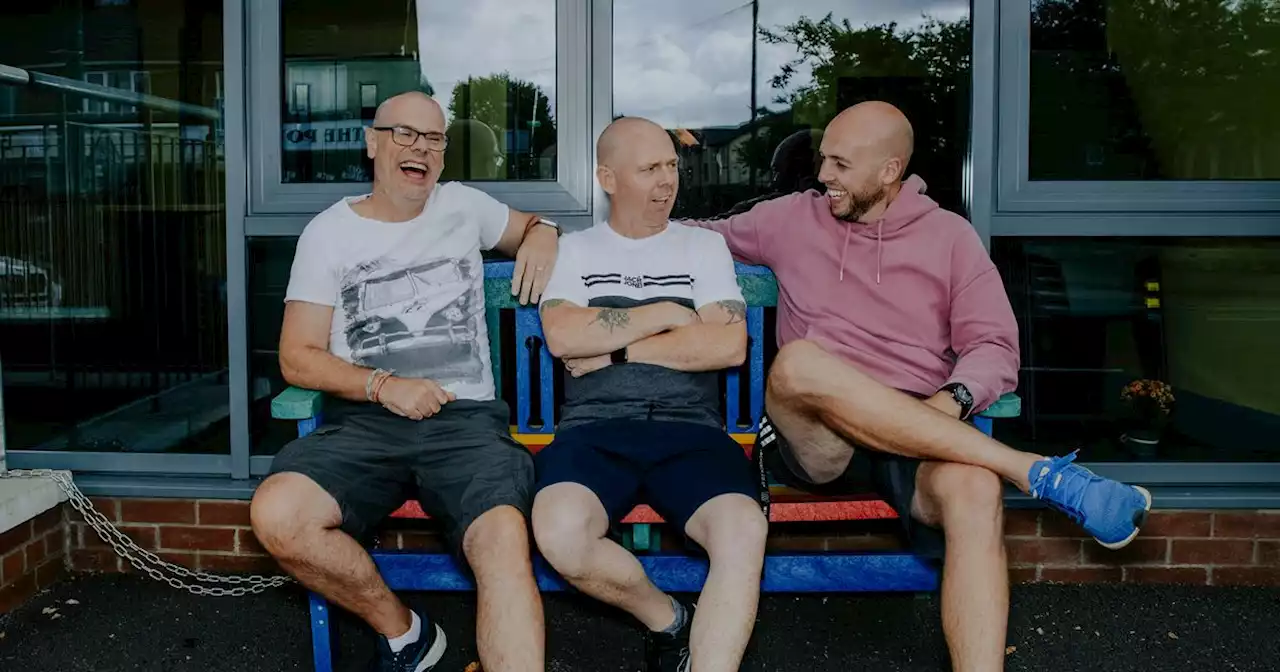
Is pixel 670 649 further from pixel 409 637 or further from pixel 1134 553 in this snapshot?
pixel 1134 553

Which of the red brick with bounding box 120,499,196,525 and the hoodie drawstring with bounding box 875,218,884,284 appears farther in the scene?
the red brick with bounding box 120,499,196,525

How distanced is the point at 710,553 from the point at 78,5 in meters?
2.99

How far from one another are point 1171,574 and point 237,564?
2.68 metres

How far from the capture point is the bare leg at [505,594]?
6.66ft

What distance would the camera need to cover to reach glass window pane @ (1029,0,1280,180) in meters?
2.97

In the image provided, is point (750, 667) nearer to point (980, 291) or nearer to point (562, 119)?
point (980, 291)

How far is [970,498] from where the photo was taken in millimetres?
2072

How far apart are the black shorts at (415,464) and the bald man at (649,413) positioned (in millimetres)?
104

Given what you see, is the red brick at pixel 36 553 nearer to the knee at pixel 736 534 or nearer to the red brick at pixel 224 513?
the red brick at pixel 224 513

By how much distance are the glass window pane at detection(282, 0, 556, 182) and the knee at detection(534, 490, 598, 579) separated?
1.19m

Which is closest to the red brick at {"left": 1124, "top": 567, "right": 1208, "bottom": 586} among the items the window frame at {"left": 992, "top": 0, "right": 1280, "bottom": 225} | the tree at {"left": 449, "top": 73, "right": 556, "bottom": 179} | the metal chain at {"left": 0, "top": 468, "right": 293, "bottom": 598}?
the window frame at {"left": 992, "top": 0, "right": 1280, "bottom": 225}

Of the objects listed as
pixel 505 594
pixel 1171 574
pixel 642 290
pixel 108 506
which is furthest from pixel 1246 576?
pixel 108 506

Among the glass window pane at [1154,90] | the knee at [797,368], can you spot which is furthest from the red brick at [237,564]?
the glass window pane at [1154,90]

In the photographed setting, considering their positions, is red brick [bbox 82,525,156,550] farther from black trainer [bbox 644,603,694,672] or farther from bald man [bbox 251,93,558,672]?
black trainer [bbox 644,603,694,672]
